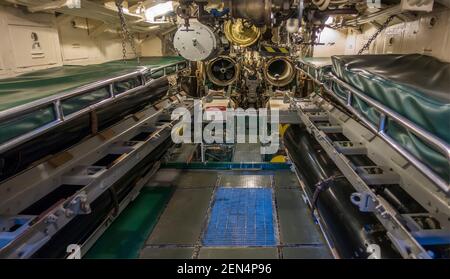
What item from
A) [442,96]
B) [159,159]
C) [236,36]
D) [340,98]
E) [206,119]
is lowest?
[159,159]

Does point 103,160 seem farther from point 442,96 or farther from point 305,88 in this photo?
point 305,88

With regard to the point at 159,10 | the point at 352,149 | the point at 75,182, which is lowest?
the point at 75,182

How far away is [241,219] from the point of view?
11.4 ft

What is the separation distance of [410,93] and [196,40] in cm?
390

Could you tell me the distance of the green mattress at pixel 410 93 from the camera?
140 cm

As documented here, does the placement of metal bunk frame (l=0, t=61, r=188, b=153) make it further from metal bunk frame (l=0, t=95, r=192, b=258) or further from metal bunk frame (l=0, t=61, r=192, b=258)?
metal bunk frame (l=0, t=95, r=192, b=258)

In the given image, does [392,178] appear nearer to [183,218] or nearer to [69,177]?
[183,218]

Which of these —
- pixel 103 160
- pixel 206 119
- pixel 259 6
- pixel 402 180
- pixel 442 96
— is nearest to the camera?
pixel 442 96

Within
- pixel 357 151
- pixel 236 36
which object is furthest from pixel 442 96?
pixel 236 36

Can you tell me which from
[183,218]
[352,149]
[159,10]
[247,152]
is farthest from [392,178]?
[159,10]

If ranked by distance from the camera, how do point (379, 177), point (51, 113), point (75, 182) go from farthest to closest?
1. point (75, 182)
2. point (379, 177)
3. point (51, 113)

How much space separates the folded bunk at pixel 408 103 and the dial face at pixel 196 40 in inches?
102

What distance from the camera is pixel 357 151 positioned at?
2.81 meters

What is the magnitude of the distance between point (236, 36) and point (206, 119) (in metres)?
2.36
